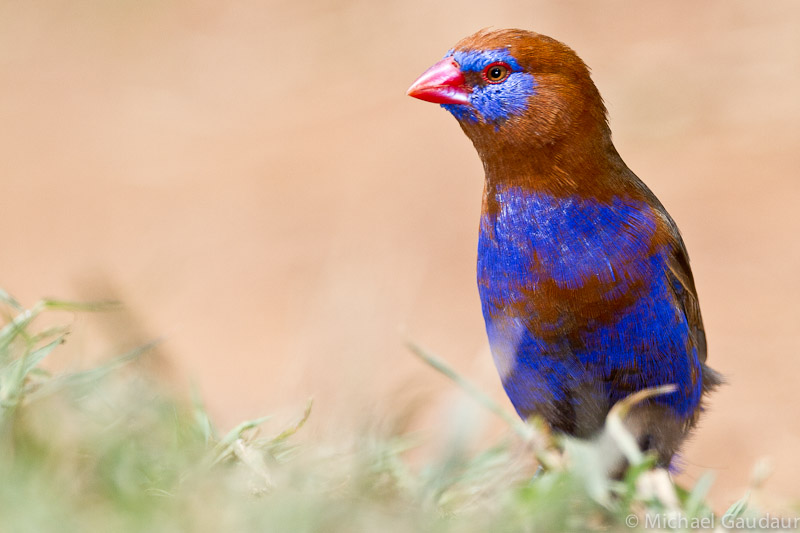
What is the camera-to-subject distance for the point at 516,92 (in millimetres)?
2605

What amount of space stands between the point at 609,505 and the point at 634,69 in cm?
817

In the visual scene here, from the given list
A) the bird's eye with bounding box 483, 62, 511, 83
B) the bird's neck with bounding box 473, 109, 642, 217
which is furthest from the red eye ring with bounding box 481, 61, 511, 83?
the bird's neck with bounding box 473, 109, 642, 217

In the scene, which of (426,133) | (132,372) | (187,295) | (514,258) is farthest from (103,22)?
(132,372)

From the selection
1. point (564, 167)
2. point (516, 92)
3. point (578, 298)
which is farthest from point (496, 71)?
point (578, 298)

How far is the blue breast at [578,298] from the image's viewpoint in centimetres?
238

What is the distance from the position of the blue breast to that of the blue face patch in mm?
236

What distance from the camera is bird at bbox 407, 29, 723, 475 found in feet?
7.86

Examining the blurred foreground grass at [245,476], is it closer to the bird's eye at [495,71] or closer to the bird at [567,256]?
the bird at [567,256]

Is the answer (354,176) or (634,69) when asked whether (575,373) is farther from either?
(634,69)

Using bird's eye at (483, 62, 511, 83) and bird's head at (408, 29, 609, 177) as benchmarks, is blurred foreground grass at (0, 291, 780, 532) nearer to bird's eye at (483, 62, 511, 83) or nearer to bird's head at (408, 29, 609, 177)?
bird's head at (408, 29, 609, 177)
